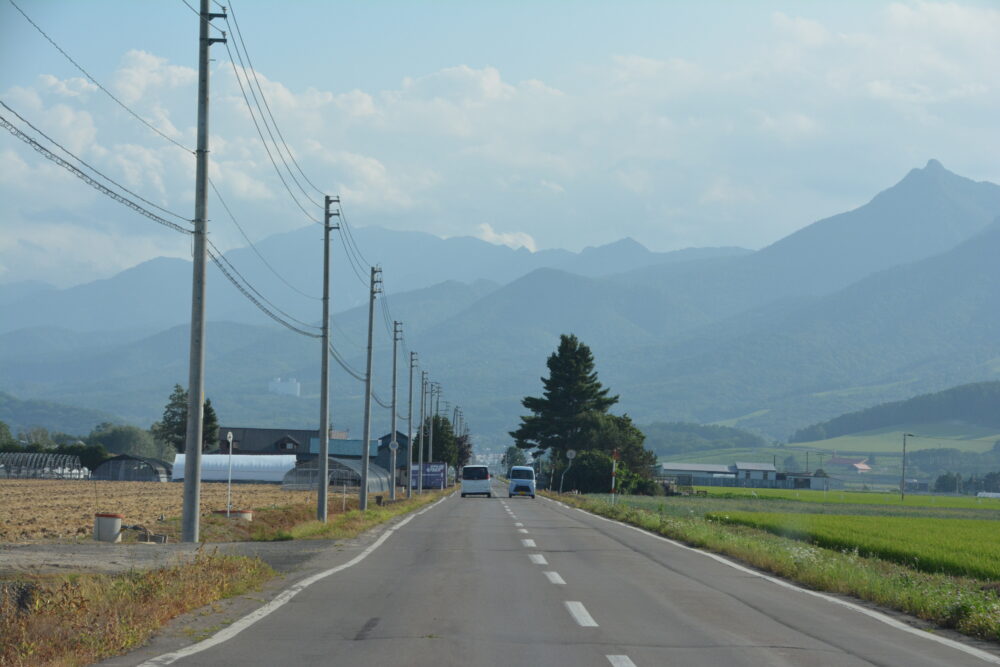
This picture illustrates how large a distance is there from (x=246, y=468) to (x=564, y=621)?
105 metres

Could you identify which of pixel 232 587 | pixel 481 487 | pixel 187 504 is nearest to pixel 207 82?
pixel 187 504

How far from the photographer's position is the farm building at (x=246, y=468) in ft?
354

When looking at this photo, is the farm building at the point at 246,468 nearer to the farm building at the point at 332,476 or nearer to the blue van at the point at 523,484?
the farm building at the point at 332,476

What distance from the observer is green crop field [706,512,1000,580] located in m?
23.5

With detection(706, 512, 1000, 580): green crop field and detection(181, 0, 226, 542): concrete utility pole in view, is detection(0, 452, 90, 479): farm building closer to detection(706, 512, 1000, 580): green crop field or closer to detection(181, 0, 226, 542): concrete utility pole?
detection(706, 512, 1000, 580): green crop field

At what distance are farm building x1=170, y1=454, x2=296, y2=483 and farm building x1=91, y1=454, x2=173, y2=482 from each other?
1.53 meters

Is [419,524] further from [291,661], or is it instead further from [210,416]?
[210,416]

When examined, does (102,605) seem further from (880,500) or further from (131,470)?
(880,500)

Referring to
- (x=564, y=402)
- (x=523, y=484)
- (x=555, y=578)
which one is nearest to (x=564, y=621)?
(x=555, y=578)

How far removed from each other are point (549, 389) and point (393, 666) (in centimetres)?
10951

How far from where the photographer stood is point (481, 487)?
73125 millimetres

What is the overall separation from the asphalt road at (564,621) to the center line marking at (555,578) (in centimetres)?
3

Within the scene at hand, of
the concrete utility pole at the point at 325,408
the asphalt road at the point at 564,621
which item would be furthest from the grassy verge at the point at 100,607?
the concrete utility pole at the point at 325,408

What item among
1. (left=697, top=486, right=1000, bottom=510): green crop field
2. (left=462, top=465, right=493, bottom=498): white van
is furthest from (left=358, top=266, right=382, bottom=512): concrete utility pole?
(left=697, top=486, right=1000, bottom=510): green crop field
